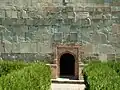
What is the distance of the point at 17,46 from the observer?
13758 millimetres

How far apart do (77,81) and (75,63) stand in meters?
0.72

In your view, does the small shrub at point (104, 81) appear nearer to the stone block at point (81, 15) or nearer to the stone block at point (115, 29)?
the stone block at point (115, 29)

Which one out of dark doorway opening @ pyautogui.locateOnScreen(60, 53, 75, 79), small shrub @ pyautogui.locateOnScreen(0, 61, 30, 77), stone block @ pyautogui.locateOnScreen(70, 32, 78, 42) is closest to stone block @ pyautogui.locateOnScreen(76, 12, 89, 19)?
stone block @ pyautogui.locateOnScreen(70, 32, 78, 42)

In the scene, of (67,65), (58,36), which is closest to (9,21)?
(58,36)

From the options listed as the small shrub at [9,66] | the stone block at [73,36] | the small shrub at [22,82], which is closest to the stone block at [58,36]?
the stone block at [73,36]

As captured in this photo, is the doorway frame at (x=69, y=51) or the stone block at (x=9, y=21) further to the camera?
the stone block at (x=9, y=21)

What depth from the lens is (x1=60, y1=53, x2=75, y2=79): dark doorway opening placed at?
14.0 meters

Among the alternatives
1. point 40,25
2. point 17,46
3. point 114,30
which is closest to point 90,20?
point 114,30

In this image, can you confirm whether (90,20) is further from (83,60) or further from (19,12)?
(19,12)

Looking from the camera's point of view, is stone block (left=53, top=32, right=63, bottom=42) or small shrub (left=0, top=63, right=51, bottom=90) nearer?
small shrub (left=0, top=63, right=51, bottom=90)

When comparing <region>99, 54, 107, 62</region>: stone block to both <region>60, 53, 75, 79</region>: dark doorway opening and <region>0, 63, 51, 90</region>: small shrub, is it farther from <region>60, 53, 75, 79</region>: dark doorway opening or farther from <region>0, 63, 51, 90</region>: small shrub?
<region>0, 63, 51, 90</region>: small shrub

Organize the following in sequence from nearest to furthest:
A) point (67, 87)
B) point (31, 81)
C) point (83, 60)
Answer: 1. point (31, 81)
2. point (67, 87)
3. point (83, 60)

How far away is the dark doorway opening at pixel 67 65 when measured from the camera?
14048mm

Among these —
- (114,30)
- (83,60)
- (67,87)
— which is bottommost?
(67,87)
